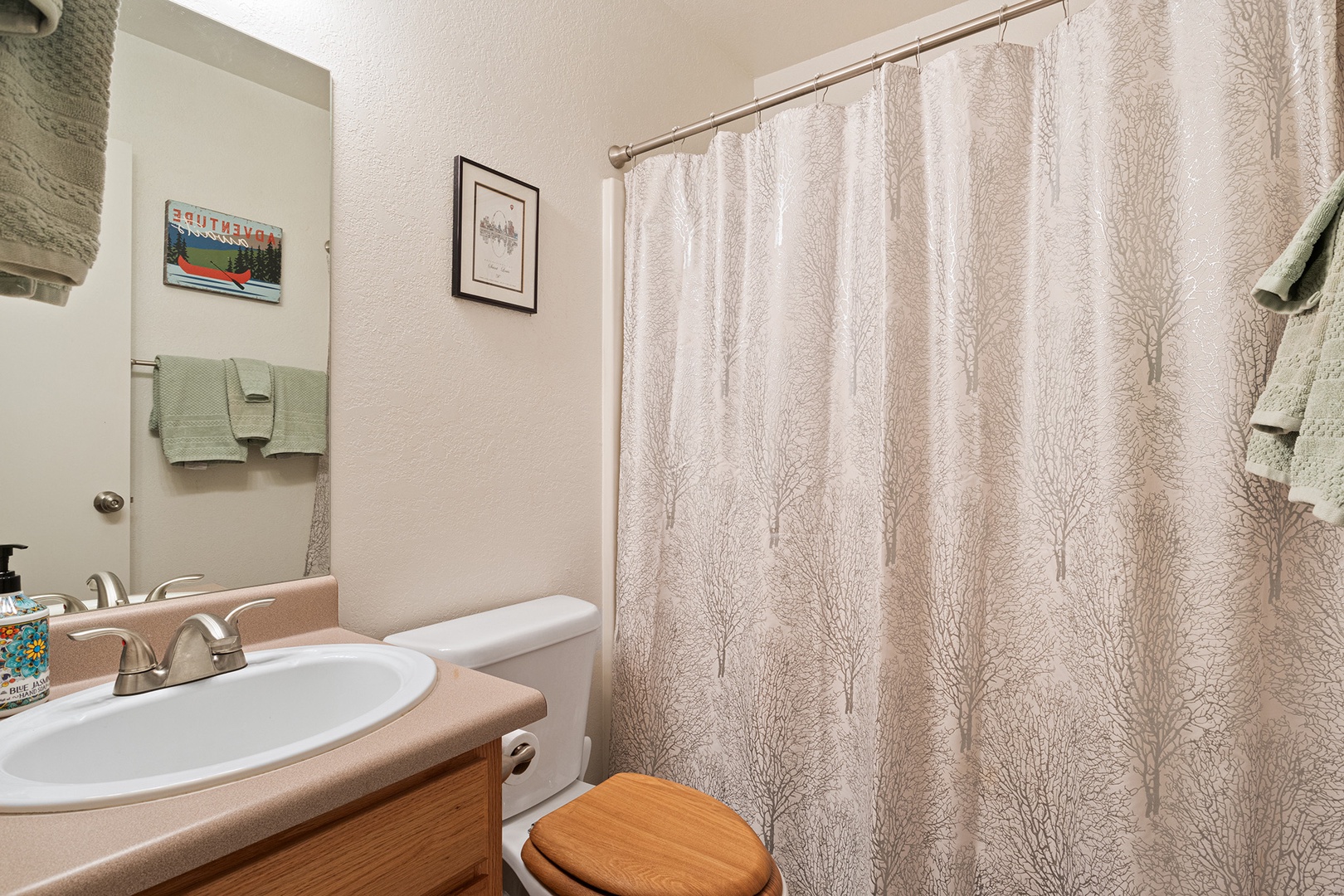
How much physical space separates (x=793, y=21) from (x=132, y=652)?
7.26 ft

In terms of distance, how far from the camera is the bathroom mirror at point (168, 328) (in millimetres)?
893

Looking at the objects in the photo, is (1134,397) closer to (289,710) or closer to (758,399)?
(758,399)

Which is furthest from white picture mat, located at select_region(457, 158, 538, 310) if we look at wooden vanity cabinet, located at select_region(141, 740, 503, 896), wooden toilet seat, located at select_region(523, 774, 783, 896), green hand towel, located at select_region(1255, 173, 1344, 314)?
green hand towel, located at select_region(1255, 173, 1344, 314)

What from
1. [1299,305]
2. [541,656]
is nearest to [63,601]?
[541,656]

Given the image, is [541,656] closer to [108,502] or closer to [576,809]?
[576,809]

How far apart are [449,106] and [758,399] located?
93cm

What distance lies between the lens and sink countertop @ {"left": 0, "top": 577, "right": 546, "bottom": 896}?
0.52 metres

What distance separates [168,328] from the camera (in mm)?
998

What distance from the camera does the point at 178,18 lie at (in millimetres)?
1010

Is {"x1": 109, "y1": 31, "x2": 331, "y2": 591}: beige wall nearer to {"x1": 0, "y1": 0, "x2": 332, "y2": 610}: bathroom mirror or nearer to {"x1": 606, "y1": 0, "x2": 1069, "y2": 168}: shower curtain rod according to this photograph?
{"x1": 0, "y1": 0, "x2": 332, "y2": 610}: bathroom mirror

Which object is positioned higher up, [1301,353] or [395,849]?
[1301,353]

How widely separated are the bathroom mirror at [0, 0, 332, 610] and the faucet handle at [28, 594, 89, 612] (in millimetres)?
11

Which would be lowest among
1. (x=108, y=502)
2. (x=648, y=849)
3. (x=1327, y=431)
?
(x=648, y=849)

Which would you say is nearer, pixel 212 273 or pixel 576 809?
pixel 212 273
